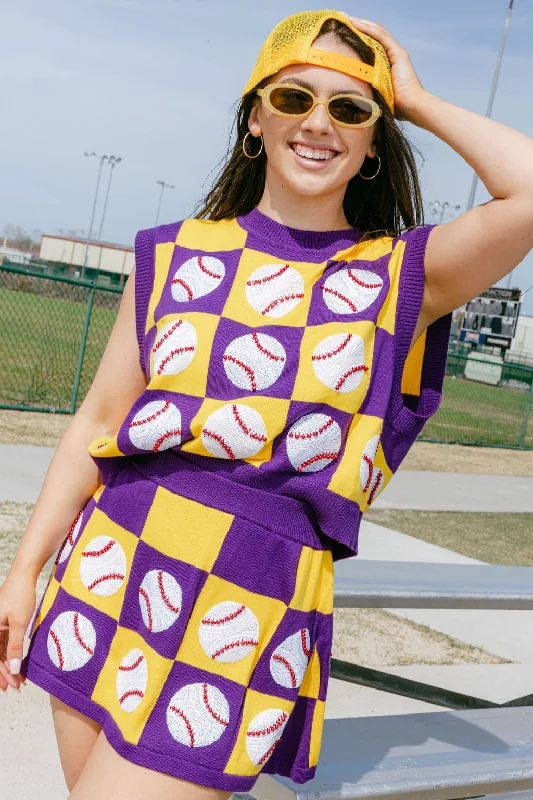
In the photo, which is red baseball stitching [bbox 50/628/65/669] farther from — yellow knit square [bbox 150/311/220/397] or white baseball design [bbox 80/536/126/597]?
yellow knit square [bbox 150/311/220/397]

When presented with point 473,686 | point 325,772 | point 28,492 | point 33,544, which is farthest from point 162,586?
point 28,492

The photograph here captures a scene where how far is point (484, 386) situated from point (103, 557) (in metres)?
22.8

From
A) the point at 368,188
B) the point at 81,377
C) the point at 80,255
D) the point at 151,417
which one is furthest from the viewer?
the point at 80,255

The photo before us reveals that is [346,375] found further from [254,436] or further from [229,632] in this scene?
[229,632]

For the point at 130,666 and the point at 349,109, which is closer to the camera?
the point at 130,666

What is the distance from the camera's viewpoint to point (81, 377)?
12.6 meters

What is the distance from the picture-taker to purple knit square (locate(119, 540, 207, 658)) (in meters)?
1.55

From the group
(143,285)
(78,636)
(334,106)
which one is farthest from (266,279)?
(78,636)

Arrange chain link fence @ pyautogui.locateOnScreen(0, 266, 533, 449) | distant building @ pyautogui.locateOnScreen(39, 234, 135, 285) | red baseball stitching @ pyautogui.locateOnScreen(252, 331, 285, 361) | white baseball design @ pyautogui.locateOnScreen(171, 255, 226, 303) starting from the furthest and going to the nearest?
distant building @ pyautogui.locateOnScreen(39, 234, 135, 285)
chain link fence @ pyautogui.locateOnScreen(0, 266, 533, 449)
white baseball design @ pyautogui.locateOnScreen(171, 255, 226, 303)
red baseball stitching @ pyautogui.locateOnScreen(252, 331, 285, 361)

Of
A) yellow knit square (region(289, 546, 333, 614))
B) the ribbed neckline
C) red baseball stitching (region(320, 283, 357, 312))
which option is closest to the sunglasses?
the ribbed neckline

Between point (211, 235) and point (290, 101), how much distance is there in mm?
287

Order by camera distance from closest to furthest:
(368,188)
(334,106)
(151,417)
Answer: (151,417), (334,106), (368,188)

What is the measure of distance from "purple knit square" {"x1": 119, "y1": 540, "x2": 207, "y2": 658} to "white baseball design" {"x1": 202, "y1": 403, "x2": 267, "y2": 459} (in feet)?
0.65

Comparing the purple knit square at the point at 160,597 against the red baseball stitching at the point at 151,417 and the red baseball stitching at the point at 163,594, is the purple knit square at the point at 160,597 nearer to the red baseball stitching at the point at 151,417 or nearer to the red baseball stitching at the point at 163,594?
the red baseball stitching at the point at 163,594
